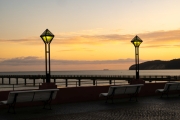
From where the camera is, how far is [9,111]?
11.1 m

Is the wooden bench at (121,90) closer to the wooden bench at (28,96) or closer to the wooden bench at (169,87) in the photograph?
the wooden bench at (169,87)

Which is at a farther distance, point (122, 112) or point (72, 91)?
point (72, 91)

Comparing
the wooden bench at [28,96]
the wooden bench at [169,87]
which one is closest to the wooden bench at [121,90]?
the wooden bench at [169,87]

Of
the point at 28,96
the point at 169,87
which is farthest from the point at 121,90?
the point at 28,96

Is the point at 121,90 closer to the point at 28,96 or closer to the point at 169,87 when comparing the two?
the point at 169,87

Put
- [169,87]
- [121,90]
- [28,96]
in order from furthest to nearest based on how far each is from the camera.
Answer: [169,87], [121,90], [28,96]

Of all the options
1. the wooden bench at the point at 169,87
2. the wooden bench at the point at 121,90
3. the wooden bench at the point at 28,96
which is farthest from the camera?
the wooden bench at the point at 169,87

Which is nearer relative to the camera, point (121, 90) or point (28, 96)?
point (28, 96)

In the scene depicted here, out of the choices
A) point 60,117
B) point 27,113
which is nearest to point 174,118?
point 60,117

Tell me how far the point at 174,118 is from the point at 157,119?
51cm

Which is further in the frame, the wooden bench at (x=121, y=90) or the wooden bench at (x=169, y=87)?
the wooden bench at (x=169, y=87)

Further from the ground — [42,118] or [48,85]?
[48,85]

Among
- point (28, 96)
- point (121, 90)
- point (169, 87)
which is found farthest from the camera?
point (169, 87)

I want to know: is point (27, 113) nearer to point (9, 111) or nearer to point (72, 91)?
point (9, 111)
